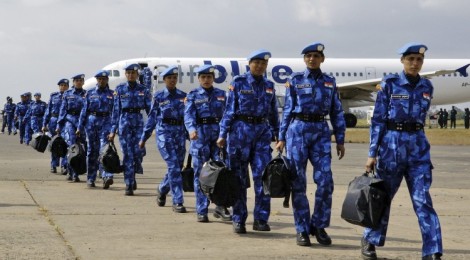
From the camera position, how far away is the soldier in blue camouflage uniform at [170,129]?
34.4ft

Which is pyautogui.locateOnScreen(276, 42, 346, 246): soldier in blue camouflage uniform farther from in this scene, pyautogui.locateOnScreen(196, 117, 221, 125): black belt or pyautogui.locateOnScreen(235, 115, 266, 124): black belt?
pyautogui.locateOnScreen(196, 117, 221, 125): black belt

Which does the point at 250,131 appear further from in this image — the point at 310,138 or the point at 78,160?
the point at 78,160

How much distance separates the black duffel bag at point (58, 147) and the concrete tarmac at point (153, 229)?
1.30 metres

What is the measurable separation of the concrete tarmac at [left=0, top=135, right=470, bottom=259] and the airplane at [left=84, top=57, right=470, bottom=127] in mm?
24659

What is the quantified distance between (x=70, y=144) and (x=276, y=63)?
26.5 metres

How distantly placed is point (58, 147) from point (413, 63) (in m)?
9.12

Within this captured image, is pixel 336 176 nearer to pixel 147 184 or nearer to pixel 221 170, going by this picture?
pixel 147 184

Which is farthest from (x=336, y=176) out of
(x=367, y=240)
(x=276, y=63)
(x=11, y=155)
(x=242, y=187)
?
(x=276, y=63)

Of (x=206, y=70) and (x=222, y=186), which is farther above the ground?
(x=206, y=70)

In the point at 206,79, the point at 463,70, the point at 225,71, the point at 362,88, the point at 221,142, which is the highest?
the point at 463,70

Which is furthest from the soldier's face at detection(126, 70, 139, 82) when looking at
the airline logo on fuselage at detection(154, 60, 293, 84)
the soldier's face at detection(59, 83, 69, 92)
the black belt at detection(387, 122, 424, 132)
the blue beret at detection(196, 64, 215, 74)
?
the airline logo on fuselage at detection(154, 60, 293, 84)

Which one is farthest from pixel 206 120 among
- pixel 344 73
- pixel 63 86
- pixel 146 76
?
pixel 344 73

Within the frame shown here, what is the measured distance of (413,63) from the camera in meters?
7.01

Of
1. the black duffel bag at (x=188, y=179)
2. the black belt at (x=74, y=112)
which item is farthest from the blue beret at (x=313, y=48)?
the black belt at (x=74, y=112)
